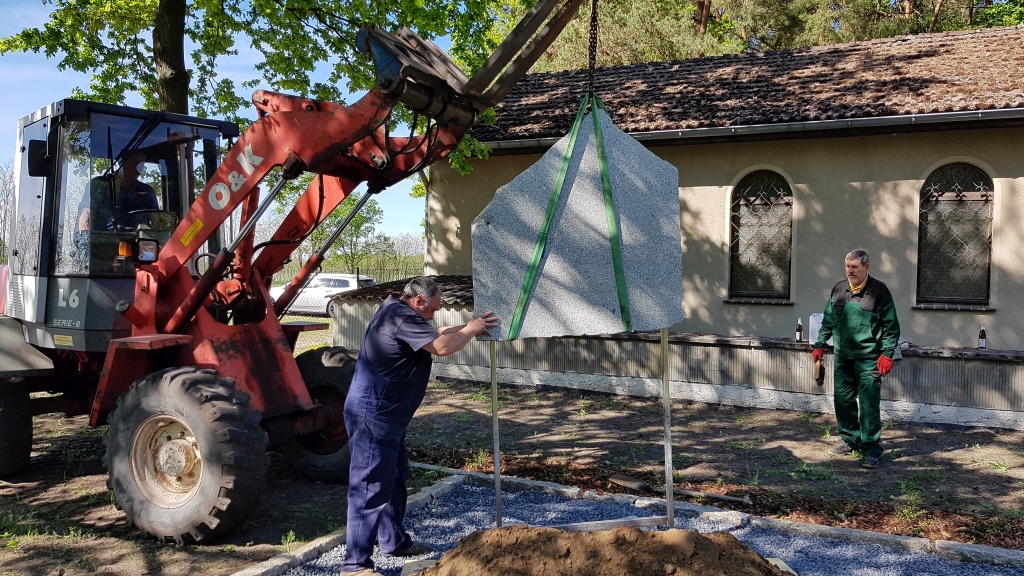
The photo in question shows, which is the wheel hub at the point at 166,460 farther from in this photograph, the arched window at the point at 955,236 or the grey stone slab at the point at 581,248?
the arched window at the point at 955,236

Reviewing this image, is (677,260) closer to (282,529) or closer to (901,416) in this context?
(282,529)

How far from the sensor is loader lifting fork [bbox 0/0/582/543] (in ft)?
15.3

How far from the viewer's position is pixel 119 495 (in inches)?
195

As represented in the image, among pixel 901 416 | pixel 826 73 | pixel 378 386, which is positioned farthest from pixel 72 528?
pixel 826 73

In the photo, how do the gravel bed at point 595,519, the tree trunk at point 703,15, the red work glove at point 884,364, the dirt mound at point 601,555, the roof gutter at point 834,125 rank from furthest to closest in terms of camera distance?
the tree trunk at point 703,15 → the roof gutter at point 834,125 → the red work glove at point 884,364 → the gravel bed at point 595,519 → the dirt mound at point 601,555

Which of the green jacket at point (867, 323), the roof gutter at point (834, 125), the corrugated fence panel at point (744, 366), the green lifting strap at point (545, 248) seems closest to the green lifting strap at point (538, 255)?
the green lifting strap at point (545, 248)

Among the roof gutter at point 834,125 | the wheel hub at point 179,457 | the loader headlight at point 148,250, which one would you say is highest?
the roof gutter at point 834,125

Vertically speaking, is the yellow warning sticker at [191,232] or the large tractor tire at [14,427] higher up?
the yellow warning sticker at [191,232]

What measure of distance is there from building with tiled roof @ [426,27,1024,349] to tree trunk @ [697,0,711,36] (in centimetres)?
1333

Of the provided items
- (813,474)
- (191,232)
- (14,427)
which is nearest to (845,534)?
(813,474)

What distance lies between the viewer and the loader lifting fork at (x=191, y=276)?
4676mm

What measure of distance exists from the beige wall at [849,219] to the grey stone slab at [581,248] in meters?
7.92

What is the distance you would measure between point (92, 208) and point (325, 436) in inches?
105

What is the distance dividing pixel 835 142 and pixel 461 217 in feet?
22.6
